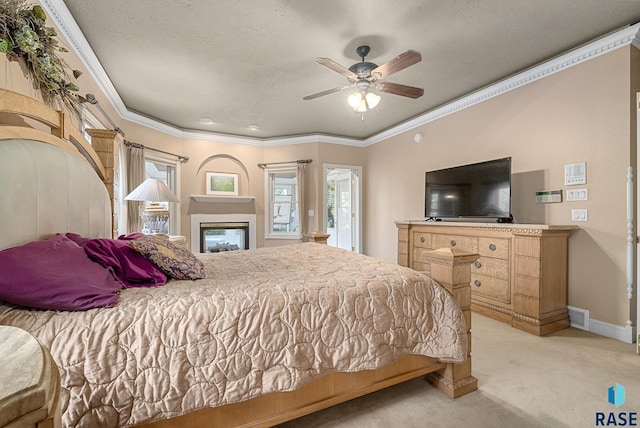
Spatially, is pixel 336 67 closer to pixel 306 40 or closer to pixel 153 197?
pixel 306 40

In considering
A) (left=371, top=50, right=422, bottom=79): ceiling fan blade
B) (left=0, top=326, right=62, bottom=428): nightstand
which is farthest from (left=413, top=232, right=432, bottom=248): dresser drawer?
(left=0, top=326, right=62, bottom=428): nightstand

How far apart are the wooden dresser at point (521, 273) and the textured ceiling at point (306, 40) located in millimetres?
1698

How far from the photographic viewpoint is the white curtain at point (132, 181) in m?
3.91

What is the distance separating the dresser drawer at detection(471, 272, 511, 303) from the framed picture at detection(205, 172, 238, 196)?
14.1ft

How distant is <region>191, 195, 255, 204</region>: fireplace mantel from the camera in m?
5.10

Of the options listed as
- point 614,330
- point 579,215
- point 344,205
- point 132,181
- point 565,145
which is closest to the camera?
point 614,330

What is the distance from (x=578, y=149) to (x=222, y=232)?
17.3ft

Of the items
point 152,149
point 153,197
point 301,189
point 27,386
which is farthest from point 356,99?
point 152,149

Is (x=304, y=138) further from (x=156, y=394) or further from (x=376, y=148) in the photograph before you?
(x=156, y=394)

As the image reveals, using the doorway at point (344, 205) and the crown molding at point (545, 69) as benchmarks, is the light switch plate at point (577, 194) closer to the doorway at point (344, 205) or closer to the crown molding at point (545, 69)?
the crown molding at point (545, 69)

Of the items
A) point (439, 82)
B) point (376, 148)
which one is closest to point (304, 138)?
point (376, 148)

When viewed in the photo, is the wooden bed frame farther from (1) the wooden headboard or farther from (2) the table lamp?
(2) the table lamp

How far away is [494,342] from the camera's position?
7.82 ft

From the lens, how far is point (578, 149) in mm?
2662
